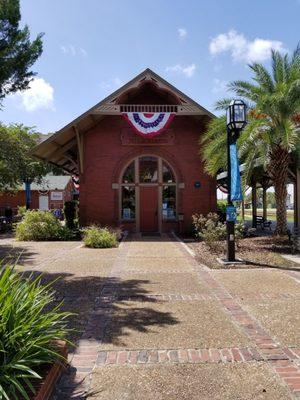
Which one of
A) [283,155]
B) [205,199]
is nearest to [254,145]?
[283,155]

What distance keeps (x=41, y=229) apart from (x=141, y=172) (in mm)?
5626

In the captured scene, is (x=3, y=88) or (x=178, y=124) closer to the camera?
(x=3, y=88)

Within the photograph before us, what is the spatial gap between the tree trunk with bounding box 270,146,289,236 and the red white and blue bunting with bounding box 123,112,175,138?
19.4 ft

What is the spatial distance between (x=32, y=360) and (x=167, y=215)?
57.5ft

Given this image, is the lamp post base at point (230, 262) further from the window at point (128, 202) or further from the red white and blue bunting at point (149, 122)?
the window at point (128, 202)

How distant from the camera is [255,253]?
1254 cm

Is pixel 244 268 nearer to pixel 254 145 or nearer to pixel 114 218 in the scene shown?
pixel 254 145

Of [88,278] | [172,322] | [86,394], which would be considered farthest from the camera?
[88,278]

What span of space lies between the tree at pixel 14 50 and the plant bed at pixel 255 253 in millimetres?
6433

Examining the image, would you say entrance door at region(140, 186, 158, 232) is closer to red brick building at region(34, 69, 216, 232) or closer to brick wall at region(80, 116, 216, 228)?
red brick building at region(34, 69, 216, 232)

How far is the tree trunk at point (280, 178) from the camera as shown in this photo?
1468 cm

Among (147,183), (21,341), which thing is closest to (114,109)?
(147,183)

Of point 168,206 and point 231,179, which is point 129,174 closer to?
Answer: point 168,206

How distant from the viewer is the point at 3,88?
9.95 metres
